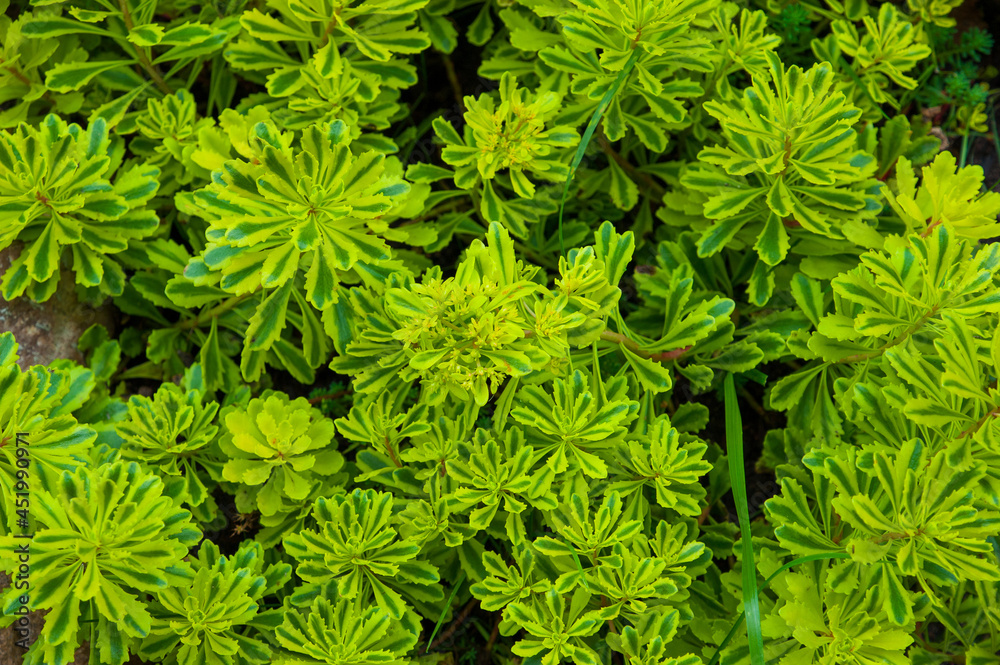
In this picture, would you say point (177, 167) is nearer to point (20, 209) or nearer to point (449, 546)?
point (20, 209)

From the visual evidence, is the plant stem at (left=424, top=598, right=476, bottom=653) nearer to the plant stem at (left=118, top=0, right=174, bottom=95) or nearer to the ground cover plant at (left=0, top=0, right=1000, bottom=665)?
the ground cover plant at (left=0, top=0, right=1000, bottom=665)

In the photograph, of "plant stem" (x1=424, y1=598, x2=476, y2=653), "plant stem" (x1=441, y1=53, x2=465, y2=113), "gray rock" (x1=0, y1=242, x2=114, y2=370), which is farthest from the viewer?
"plant stem" (x1=441, y1=53, x2=465, y2=113)

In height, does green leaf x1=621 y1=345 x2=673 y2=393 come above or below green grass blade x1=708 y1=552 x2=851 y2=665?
above

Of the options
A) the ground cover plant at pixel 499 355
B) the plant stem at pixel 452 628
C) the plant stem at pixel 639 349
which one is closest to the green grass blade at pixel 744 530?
the ground cover plant at pixel 499 355

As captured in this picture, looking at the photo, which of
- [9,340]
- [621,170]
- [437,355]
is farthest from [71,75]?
[621,170]

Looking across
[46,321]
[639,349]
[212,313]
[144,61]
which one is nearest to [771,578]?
[639,349]

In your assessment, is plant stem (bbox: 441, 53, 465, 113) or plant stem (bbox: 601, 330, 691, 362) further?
plant stem (bbox: 441, 53, 465, 113)

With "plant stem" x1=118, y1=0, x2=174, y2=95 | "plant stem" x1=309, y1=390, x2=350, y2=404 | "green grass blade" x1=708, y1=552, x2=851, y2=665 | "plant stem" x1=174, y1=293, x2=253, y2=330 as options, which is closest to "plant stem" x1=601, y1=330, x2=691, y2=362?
"green grass blade" x1=708, y1=552, x2=851, y2=665

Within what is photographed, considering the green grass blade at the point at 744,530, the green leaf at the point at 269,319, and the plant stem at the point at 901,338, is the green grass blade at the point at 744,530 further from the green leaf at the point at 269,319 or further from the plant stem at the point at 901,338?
the green leaf at the point at 269,319
